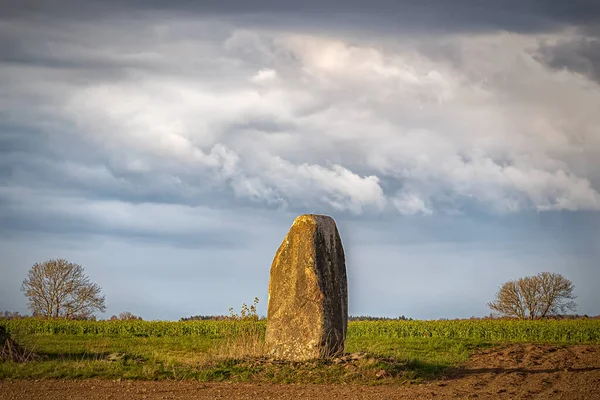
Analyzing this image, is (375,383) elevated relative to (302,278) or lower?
lower

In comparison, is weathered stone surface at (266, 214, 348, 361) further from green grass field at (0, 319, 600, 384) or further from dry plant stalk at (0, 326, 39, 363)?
dry plant stalk at (0, 326, 39, 363)

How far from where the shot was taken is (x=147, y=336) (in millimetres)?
37875

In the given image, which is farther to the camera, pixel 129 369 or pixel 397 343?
pixel 397 343

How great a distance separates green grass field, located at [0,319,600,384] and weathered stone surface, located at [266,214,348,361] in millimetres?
586

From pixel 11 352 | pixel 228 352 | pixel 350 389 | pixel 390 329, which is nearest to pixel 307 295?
pixel 228 352

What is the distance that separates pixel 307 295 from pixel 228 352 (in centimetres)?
305

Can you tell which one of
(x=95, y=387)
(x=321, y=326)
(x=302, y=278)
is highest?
(x=302, y=278)

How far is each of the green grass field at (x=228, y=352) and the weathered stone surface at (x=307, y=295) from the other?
0.59 m

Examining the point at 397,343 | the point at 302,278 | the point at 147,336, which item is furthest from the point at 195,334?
the point at 302,278

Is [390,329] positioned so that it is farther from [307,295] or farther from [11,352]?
[11,352]

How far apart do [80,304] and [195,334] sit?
1346cm

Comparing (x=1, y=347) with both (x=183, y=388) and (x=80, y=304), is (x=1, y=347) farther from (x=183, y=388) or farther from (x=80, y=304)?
(x=80, y=304)

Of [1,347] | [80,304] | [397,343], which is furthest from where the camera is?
[80,304]

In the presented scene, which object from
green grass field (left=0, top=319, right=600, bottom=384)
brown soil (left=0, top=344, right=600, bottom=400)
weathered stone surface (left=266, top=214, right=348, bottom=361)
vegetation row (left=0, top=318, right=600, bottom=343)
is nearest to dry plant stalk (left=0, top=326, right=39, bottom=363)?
green grass field (left=0, top=319, right=600, bottom=384)
